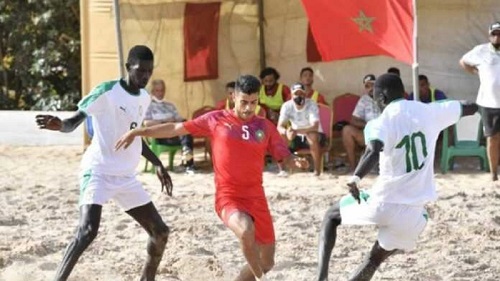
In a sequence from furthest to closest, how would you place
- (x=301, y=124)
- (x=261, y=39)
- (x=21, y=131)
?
(x=21, y=131) → (x=261, y=39) → (x=301, y=124)

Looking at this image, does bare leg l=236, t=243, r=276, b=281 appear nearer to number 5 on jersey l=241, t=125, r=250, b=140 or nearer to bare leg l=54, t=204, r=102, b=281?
number 5 on jersey l=241, t=125, r=250, b=140

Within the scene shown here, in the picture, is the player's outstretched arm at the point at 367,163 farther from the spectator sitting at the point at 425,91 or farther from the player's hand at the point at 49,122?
the spectator sitting at the point at 425,91

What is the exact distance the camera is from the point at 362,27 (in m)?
11.2

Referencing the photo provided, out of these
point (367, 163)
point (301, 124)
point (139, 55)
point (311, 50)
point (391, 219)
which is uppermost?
point (311, 50)

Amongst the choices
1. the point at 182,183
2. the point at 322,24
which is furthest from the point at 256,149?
the point at 182,183

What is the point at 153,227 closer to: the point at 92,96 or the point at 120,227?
the point at 92,96

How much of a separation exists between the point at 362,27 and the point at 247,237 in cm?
506

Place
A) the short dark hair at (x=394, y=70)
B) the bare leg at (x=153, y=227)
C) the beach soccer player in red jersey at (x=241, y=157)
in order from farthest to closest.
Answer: the short dark hair at (x=394, y=70) < the bare leg at (x=153, y=227) < the beach soccer player in red jersey at (x=241, y=157)

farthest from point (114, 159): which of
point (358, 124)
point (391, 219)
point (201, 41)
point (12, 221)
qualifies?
point (201, 41)

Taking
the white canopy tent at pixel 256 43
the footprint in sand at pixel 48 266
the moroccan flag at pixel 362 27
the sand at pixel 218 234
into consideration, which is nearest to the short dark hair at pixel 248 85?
the sand at pixel 218 234

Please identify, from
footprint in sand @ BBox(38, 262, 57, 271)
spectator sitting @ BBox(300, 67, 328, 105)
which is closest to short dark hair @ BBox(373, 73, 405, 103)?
footprint in sand @ BBox(38, 262, 57, 271)

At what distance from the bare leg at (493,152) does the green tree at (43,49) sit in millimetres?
7182

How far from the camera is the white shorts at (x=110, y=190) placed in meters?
6.94

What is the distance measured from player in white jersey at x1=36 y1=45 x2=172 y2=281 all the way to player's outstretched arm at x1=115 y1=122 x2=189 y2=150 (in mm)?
200
